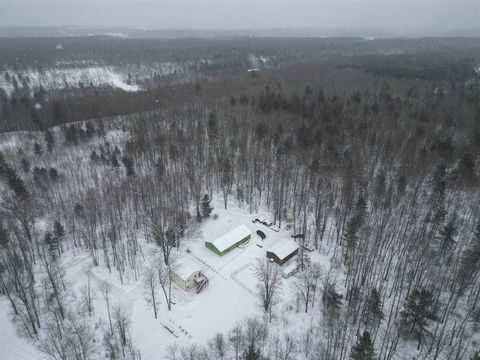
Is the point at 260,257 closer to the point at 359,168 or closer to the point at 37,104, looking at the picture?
the point at 359,168

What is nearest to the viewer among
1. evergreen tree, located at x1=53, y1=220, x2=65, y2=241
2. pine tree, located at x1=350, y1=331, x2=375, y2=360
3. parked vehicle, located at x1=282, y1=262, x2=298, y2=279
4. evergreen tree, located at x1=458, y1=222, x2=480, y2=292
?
pine tree, located at x1=350, y1=331, x2=375, y2=360

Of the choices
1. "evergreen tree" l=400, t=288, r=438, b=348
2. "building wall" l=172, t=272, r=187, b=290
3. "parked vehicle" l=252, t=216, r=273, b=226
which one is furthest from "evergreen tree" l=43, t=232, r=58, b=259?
"evergreen tree" l=400, t=288, r=438, b=348

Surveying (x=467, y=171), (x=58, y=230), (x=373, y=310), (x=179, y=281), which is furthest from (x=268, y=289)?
(x=467, y=171)

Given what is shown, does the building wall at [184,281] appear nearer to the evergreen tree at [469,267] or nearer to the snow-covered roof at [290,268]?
the snow-covered roof at [290,268]

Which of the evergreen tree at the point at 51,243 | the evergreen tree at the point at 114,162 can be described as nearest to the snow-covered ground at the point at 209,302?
the evergreen tree at the point at 51,243

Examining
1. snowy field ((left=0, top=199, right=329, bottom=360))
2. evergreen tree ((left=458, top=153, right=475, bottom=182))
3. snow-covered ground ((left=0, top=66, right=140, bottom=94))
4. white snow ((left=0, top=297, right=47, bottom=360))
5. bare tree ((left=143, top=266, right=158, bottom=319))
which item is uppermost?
snow-covered ground ((left=0, top=66, right=140, bottom=94))

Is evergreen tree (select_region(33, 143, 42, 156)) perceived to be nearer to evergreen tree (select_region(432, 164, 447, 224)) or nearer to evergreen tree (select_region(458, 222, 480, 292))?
evergreen tree (select_region(432, 164, 447, 224))

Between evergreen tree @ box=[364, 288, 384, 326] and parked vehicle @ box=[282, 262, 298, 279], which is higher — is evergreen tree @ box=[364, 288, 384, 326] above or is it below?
above
